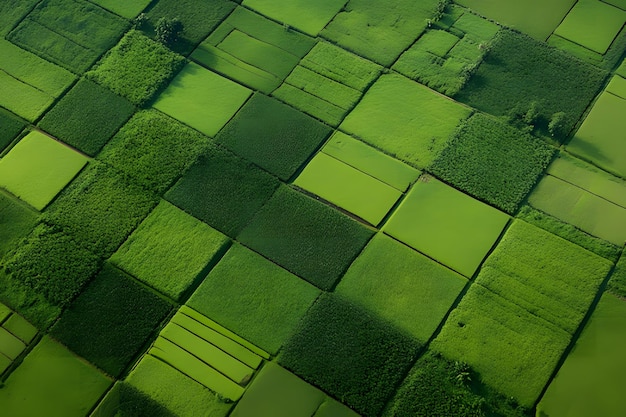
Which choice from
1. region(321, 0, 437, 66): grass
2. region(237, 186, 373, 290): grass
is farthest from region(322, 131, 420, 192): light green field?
region(321, 0, 437, 66): grass

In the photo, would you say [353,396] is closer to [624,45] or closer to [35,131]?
[35,131]

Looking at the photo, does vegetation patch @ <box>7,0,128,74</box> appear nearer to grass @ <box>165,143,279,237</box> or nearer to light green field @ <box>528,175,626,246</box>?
grass @ <box>165,143,279,237</box>

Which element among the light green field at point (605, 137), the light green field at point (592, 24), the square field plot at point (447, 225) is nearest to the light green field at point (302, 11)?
the square field plot at point (447, 225)

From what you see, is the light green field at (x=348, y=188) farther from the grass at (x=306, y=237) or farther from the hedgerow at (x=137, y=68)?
the hedgerow at (x=137, y=68)

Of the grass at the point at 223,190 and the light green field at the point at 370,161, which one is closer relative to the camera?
the grass at the point at 223,190

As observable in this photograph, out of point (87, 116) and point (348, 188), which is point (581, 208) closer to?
point (348, 188)

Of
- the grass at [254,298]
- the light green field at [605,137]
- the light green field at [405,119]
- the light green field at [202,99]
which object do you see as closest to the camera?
the grass at [254,298]

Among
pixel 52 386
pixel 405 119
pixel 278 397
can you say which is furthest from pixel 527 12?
pixel 52 386
